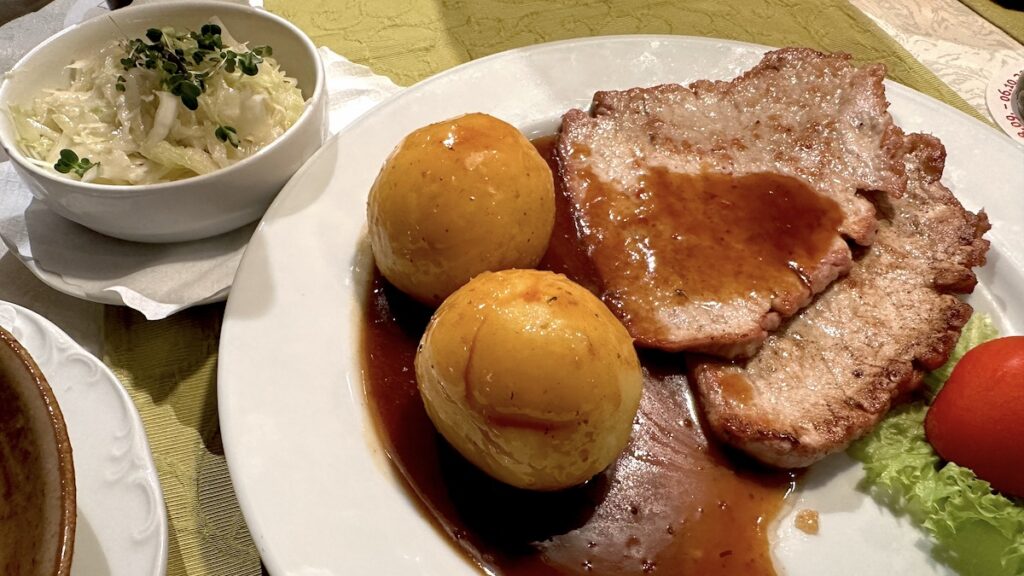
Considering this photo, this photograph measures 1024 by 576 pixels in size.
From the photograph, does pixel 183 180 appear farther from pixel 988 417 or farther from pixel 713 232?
pixel 988 417

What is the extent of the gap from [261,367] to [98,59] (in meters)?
1.27

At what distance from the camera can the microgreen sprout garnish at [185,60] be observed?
2.04m

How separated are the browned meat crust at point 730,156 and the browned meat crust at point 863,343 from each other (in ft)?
0.23

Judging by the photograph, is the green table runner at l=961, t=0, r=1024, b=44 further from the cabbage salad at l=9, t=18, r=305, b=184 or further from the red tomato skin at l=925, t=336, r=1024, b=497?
the cabbage salad at l=9, t=18, r=305, b=184

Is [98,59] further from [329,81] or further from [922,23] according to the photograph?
[922,23]

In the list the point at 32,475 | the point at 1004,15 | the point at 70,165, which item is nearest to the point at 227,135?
the point at 70,165

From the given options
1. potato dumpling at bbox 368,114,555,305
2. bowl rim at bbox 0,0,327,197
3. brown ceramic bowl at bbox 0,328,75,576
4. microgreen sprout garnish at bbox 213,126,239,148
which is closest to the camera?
brown ceramic bowl at bbox 0,328,75,576

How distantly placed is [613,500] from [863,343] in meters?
0.85

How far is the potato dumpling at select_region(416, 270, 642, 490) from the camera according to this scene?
1.39m

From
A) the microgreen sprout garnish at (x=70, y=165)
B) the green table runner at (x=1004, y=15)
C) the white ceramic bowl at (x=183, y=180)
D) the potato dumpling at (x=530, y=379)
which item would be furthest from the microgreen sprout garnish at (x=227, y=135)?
the green table runner at (x=1004, y=15)

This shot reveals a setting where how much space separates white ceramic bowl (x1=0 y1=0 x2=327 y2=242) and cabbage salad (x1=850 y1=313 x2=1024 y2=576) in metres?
1.75

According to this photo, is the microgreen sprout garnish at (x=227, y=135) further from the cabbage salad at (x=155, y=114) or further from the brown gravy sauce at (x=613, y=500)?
the brown gravy sauce at (x=613, y=500)

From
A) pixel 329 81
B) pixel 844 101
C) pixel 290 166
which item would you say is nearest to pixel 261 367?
pixel 290 166

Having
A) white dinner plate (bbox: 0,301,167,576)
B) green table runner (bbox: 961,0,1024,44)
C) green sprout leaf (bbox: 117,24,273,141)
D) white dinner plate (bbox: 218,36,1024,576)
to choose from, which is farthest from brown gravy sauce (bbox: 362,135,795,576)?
green table runner (bbox: 961,0,1024,44)
